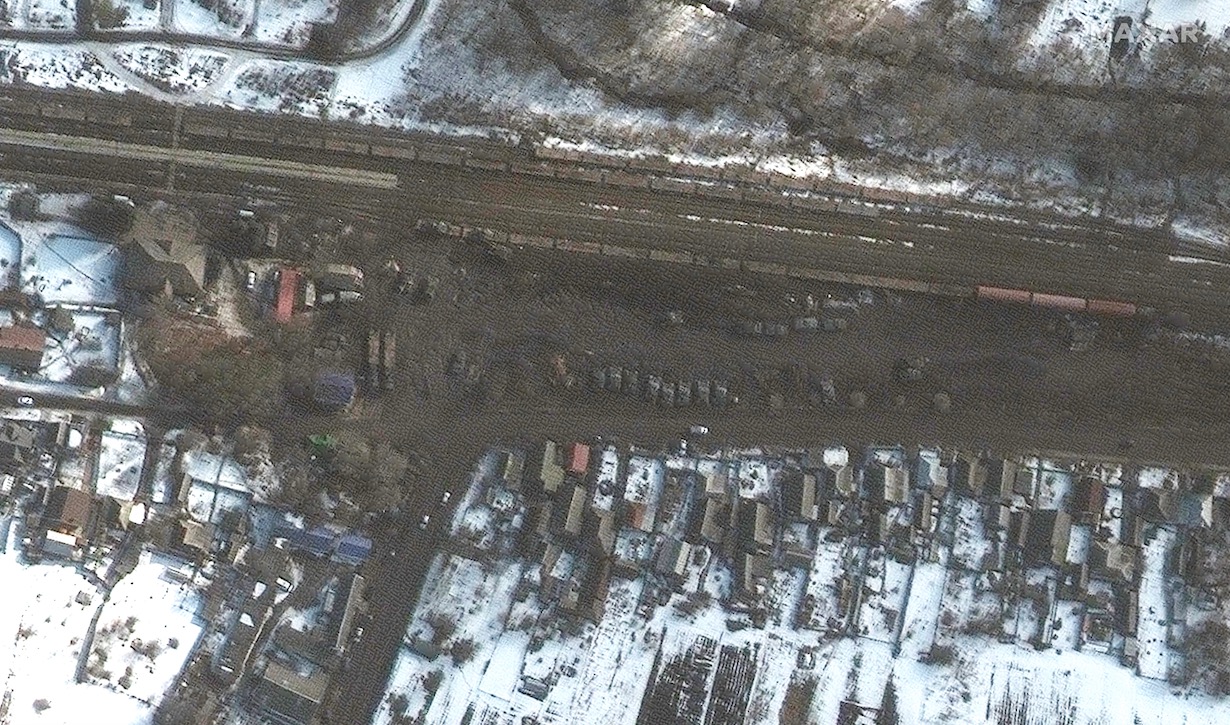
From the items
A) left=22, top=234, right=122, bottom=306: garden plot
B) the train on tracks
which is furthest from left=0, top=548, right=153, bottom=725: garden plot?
the train on tracks

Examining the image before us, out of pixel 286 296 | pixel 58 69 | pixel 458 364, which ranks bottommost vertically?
pixel 458 364

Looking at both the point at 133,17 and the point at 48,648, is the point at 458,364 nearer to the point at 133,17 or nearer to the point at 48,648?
the point at 48,648

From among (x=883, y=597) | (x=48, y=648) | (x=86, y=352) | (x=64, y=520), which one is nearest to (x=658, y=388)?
(x=883, y=597)

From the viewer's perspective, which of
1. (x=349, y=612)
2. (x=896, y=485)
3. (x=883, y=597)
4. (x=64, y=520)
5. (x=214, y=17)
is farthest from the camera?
(x=214, y=17)

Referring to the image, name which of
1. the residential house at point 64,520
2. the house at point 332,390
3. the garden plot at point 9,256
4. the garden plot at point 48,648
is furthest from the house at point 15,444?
the house at point 332,390

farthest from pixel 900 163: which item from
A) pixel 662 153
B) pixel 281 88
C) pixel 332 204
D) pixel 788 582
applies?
pixel 281 88

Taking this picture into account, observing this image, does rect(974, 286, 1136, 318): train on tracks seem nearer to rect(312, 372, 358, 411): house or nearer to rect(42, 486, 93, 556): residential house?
rect(312, 372, 358, 411): house

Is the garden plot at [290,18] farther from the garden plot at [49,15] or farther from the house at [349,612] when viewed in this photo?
the house at [349,612]
